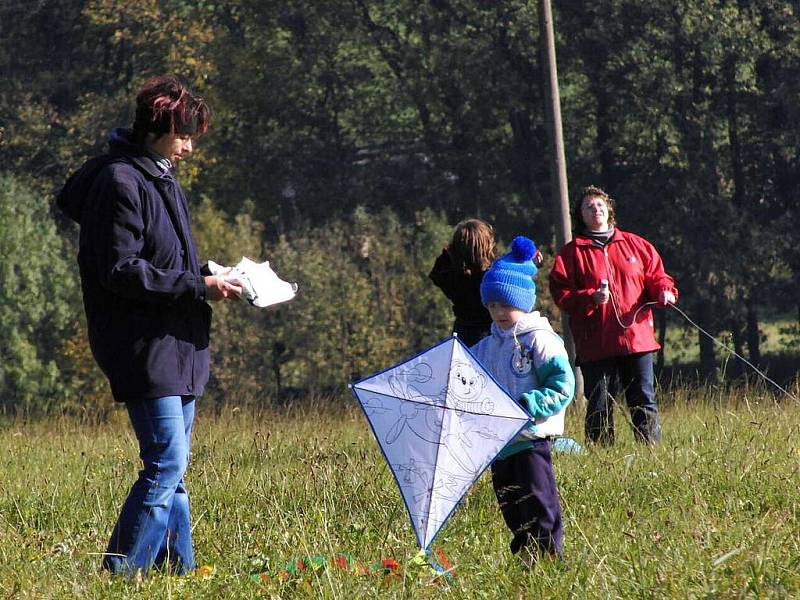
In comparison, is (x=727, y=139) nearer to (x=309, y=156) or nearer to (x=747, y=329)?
(x=747, y=329)

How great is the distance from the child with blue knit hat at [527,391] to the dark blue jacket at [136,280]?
0.97m

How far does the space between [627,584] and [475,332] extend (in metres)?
3.13

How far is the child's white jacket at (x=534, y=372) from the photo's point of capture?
397cm

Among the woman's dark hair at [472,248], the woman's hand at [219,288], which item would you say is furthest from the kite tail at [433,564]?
the woman's dark hair at [472,248]

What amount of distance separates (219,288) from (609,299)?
118 inches

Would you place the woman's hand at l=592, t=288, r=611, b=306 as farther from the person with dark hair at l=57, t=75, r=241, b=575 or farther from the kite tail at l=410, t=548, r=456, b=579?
the person with dark hair at l=57, t=75, r=241, b=575

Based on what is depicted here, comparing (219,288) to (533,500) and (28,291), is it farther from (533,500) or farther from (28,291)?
(28,291)

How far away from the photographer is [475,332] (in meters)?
6.44

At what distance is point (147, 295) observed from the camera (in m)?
3.77

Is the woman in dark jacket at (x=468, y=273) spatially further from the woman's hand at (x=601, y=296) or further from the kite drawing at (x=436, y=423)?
the kite drawing at (x=436, y=423)

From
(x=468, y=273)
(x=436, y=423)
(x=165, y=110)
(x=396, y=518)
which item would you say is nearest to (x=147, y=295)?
(x=165, y=110)

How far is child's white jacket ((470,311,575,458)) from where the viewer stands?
13.0 feet

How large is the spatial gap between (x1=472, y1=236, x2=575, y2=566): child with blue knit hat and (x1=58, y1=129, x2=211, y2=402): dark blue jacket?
973 millimetres

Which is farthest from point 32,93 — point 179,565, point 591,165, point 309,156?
point 179,565
